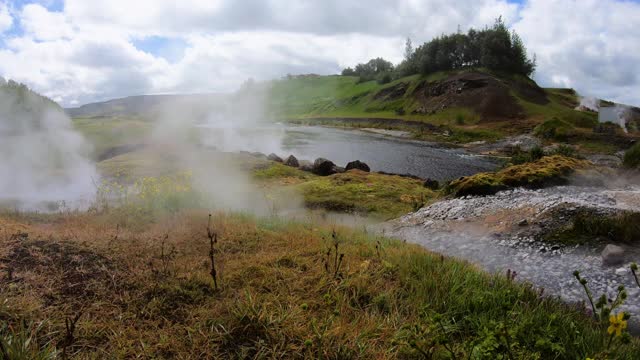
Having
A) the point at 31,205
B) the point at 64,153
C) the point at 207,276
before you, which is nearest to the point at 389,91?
the point at 64,153

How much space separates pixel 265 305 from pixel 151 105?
43.5m

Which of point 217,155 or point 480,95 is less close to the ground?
point 480,95

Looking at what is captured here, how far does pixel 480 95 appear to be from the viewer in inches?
2363

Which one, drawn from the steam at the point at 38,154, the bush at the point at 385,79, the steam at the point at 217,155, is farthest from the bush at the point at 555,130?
the bush at the point at 385,79

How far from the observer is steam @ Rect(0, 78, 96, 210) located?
48.0 ft

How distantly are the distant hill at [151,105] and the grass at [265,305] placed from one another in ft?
102

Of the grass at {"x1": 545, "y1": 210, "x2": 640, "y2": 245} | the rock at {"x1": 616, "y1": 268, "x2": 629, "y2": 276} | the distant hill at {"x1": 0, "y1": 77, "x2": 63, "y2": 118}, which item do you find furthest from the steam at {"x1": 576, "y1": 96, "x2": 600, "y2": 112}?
the distant hill at {"x1": 0, "y1": 77, "x2": 63, "y2": 118}

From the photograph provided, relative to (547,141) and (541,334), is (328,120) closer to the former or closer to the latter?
(547,141)

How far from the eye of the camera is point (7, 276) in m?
4.17

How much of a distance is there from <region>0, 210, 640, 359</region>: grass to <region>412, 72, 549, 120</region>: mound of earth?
54.5m

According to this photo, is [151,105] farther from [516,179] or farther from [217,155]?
[516,179]

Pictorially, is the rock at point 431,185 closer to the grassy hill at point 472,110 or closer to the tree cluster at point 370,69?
the grassy hill at point 472,110

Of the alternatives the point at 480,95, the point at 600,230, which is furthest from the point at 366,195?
the point at 480,95

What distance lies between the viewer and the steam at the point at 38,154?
14.6m
